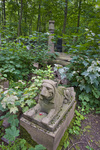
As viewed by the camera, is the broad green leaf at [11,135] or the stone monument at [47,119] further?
the stone monument at [47,119]

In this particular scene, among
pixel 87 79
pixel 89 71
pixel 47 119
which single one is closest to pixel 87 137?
pixel 47 119

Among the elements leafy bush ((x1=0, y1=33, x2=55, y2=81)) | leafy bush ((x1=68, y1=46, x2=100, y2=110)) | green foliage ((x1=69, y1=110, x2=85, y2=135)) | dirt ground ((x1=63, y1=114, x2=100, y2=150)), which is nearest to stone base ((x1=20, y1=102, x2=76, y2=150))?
dirt ground ((x1=63, y1=114, x2=100, y2=150))

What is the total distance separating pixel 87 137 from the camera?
2416 mm

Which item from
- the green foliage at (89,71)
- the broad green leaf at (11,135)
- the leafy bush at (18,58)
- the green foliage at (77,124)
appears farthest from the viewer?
the leafy bush at (18,58)

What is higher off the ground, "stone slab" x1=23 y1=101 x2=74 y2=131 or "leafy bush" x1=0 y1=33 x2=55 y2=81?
"leafy bush" x1=0 y1=33 x2=55 y2=81

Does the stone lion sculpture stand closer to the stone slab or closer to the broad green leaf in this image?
the stone slab

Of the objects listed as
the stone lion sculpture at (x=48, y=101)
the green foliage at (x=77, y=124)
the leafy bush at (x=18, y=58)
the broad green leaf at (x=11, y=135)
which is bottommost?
the green foliage at (x=77, y=124)

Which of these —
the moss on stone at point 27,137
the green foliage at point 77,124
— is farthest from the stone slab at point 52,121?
the green foliage at point 77,124

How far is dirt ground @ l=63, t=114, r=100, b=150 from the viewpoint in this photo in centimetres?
218

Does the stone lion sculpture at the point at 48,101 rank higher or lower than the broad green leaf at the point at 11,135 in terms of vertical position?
higher

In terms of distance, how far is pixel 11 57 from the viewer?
357 centimetres

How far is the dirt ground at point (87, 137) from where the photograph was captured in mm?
2182

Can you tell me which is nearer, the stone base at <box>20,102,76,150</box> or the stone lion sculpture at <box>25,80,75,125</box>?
the stone lion sculpture at <box>25,80,75,125</box>

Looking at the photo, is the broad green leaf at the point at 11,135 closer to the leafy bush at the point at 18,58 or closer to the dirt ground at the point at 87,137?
the dirt ground at the point at 87,137
